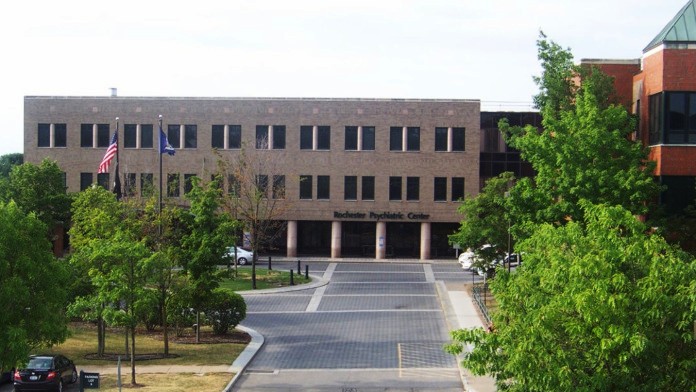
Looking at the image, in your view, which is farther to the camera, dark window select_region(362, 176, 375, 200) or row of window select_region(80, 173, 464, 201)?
dark window select_region(362, 176, 375, 200)

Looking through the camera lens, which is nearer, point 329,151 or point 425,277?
point 425,277

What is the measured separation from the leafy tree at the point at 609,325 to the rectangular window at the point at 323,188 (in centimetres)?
5138

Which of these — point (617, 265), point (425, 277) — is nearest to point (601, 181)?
point (617, 265)

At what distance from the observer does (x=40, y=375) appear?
26.6 metres

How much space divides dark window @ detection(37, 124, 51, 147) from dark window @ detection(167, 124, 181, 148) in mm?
9268

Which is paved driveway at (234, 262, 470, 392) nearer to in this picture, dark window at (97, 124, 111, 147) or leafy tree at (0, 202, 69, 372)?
leafy tree at (0, 202, 69, 372)

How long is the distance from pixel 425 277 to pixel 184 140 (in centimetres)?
2236

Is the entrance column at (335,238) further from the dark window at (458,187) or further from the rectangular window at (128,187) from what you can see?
the rectangular window at (128,187)

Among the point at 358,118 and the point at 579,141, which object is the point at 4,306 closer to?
the point at 579,141

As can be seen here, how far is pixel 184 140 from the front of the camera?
6812 cm

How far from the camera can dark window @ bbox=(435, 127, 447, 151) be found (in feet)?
221

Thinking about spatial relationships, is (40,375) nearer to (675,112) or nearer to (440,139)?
(675,112)

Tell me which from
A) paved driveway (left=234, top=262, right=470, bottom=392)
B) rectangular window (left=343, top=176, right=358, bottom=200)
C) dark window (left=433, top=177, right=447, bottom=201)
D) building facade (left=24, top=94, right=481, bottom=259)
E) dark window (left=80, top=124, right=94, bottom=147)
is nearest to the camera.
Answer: paved driveway (left=234, top=262, right=470, bottom=392)

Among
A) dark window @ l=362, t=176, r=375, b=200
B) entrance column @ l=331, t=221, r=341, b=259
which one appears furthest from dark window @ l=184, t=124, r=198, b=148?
dark window @ l=362, t=176, r=375, b=200
